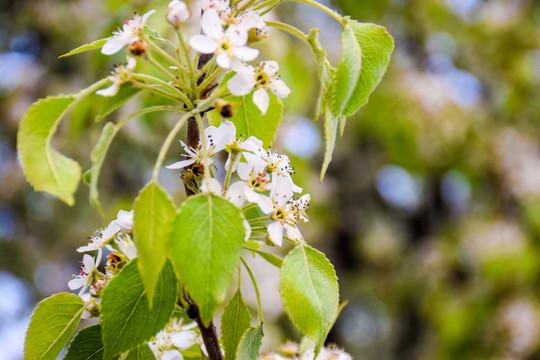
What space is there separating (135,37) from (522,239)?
233 centimetres

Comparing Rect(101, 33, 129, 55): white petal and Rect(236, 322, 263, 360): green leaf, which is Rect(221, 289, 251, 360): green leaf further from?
Rect(101, 33, 129, 55): white petal

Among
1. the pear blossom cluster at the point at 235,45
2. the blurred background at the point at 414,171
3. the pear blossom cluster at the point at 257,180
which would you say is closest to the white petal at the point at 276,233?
the pear blossom cluster at the point at 257,180

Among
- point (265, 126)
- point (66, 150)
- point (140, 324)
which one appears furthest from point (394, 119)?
point (140, 324)

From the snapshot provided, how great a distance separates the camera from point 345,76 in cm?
44

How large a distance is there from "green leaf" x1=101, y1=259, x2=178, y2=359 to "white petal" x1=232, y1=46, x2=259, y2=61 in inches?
6.6

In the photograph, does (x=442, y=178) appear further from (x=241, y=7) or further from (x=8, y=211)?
(x=241, y=7)

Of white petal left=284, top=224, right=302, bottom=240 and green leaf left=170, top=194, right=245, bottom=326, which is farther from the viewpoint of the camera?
white petal left=284, top=224, right=302, bottom=240

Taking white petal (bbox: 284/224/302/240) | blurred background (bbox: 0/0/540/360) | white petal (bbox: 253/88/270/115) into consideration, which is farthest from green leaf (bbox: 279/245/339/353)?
blurred background (bbox: 0/0/540/360)

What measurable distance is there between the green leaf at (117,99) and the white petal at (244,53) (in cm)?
9

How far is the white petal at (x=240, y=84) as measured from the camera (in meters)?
0.42

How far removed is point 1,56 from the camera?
Answer: 9.53 ft

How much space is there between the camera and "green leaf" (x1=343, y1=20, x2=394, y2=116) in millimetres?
468

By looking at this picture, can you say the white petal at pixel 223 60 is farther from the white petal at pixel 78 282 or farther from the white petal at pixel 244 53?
the white petal at pixel 78 282

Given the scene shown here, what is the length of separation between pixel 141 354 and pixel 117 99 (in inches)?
8.8
